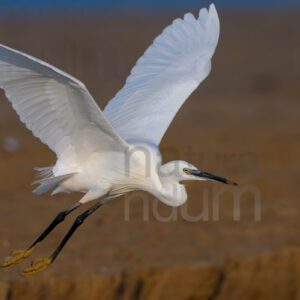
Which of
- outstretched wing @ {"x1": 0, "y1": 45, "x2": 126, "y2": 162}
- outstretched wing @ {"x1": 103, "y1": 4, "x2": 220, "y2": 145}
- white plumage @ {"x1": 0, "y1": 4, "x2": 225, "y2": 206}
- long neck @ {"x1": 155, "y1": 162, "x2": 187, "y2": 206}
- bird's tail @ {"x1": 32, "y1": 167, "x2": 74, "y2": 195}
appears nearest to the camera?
outstretched wing @ {"x1": 0, "y1": 45, "x2": 126, "y2": 162}

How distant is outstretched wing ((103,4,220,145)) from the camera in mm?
6270

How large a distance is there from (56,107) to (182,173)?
1.09 meters

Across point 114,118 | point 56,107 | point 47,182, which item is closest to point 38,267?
point 47,182

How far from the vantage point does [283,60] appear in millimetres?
21984

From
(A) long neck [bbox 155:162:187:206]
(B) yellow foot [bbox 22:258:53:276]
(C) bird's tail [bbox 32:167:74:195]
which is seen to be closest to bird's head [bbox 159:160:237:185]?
(A) long neck [bbox 155:162:187:206]

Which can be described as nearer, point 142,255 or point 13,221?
point 142,255

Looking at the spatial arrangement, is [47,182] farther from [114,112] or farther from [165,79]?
[165,79]

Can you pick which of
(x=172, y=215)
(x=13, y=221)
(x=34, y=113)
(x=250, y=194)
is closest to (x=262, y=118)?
(x=250, y=194)

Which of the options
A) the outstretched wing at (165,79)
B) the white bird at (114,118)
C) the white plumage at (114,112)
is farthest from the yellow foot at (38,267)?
the outstretched wing at (165,79)

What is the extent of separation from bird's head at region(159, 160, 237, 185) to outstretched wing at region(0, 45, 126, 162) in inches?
15.6

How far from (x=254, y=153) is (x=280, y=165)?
0.60 metres

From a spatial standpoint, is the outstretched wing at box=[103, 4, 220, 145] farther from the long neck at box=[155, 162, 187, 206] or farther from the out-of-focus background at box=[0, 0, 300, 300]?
the out-of-focus background at box=[0, 0, 300, 300]

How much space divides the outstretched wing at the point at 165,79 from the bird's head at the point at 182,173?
1.18 ft

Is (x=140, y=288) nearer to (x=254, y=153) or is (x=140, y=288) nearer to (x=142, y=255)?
(x=142, y=255)
